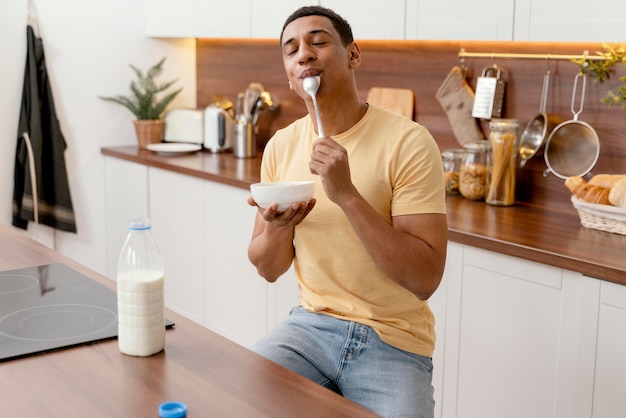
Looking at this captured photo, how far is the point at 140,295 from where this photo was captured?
1.42 m

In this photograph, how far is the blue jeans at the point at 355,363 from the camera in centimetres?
167

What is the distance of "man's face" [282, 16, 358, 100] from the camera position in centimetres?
177

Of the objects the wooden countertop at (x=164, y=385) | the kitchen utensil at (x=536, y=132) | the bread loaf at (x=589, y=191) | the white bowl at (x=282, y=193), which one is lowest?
the wooden countertop at (x=164, y=385)

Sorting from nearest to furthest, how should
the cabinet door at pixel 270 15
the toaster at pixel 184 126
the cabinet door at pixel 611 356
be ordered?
the cabinet door at pixel 611 356 < the cabinet door at pixel 270 15 < the toaster at pixel 184 126

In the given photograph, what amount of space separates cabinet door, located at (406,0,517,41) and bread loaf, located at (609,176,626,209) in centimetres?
54

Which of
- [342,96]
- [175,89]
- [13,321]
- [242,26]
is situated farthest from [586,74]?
[175,89]

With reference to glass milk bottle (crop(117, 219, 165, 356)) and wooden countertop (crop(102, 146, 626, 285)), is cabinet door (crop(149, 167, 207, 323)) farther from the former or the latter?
glass milk bottle (crop(117, 219, 165, 356))

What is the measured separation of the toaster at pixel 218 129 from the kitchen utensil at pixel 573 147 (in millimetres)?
1715

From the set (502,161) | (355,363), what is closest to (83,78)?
(502,161)

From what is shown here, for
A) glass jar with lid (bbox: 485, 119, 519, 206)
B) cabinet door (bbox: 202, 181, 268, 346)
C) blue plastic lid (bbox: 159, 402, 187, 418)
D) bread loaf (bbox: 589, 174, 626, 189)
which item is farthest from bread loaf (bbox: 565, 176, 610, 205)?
blue plastic lid (bbox: 159, 402, 187, 418)

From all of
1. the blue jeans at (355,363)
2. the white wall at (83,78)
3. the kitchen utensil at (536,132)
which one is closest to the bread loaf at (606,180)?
the kitchen utensil at (536,132)

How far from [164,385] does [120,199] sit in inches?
110

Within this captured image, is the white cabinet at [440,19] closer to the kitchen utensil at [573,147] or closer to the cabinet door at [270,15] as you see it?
the cabinet door at [270,15]

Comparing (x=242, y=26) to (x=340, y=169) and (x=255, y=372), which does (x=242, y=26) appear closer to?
(x=340, y=169)
